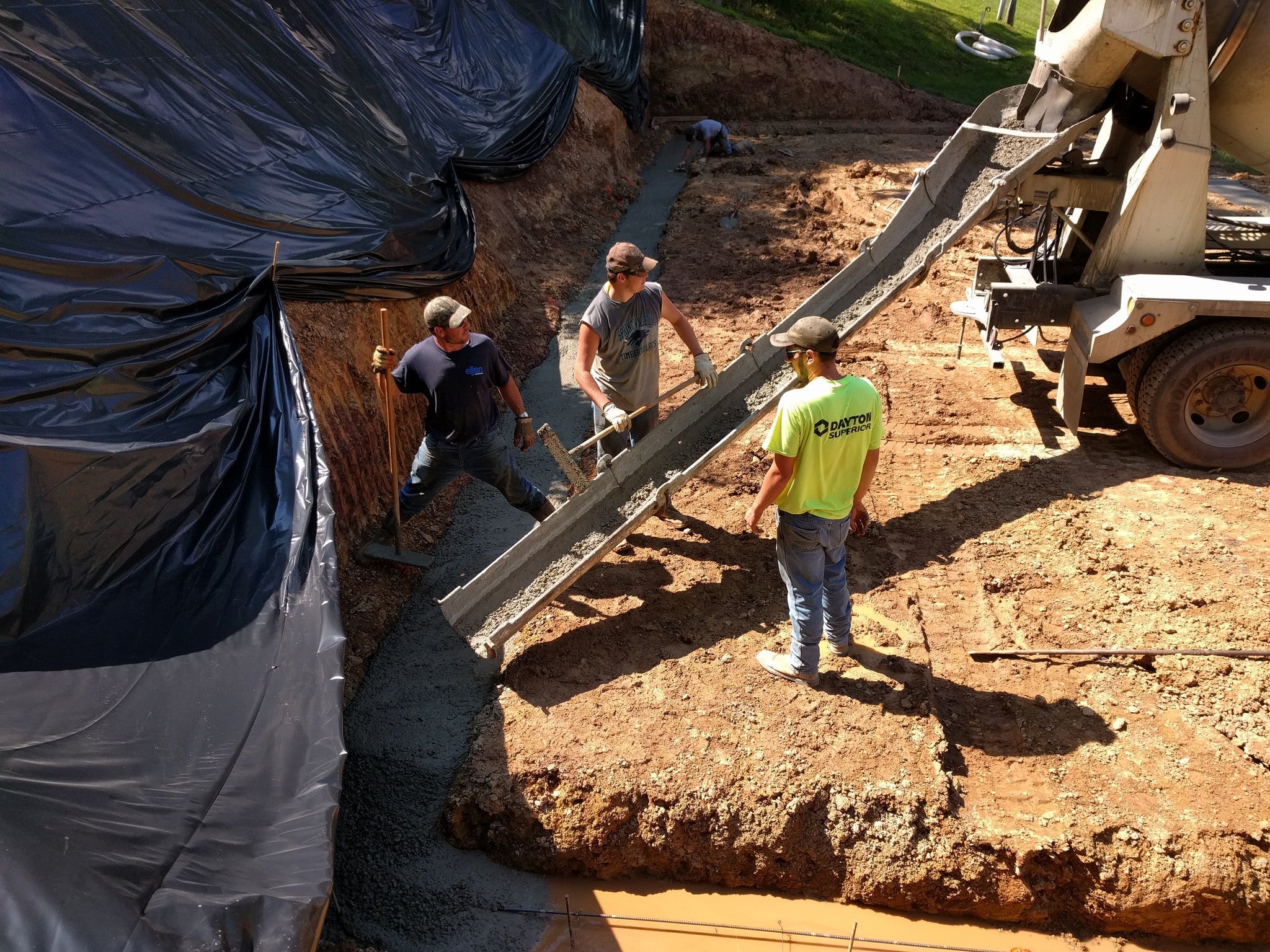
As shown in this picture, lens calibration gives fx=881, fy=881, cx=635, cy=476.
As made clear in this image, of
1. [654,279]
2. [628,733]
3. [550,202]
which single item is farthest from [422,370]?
[550,202]

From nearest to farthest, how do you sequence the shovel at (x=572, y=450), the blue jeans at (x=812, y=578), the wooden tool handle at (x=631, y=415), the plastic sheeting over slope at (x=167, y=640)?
the plastic sheeting over slope at (x=167, y=640), the blue jeans at (x=812, y=578), the shovel at (x=572, y=450), the wooden tool handle at (x=631, y=415)

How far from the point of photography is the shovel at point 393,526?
5.71m

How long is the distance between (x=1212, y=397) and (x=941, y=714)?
3.54 m

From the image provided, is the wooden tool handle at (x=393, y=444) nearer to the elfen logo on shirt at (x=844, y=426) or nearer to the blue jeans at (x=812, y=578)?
the blue jeans at (x=812, y=578)

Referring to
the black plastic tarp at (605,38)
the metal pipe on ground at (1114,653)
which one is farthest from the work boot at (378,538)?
the black plastic tarp at (605,38)

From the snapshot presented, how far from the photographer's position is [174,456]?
4.52m

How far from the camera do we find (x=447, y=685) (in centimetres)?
520

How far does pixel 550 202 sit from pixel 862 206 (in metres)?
4.30

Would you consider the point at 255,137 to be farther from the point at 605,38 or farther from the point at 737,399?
the point at 605,38

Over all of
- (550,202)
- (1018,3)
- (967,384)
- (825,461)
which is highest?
(1018,3)

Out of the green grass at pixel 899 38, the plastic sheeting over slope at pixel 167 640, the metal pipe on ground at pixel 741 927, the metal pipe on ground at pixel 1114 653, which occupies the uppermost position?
the green grass at pixel 899 38

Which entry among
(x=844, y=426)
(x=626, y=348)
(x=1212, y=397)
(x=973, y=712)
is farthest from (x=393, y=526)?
(x=1212, y=397)

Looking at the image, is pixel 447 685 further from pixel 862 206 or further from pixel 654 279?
pixel 862 206

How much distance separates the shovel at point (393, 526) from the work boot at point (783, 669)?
8.00 feet
